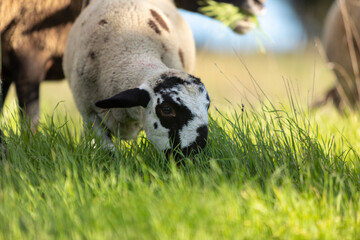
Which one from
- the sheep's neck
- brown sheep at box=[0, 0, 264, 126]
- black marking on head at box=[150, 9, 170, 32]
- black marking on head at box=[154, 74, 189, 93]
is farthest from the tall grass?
brown sheep at box=[0, 0, 264, 126]

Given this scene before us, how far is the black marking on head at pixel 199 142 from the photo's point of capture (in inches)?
116

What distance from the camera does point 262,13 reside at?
4.96m

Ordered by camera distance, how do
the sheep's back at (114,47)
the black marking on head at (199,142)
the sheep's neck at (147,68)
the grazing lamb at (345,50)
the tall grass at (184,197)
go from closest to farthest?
the tall grass at (184,197), the black marking on head at (199,142), the sheep's neck at (147,68), the sheep's back at (114,47), the grazing lamb at (345,50)

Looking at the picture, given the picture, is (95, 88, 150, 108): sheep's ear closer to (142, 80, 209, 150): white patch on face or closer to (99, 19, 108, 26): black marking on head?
(142, 80, 209, 150): white patch on face

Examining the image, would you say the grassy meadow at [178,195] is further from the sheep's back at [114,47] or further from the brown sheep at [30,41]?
the brown sheep at [30,41]

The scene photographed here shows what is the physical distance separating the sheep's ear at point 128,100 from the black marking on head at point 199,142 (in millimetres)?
451

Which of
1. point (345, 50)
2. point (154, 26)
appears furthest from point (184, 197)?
point (345, 50)

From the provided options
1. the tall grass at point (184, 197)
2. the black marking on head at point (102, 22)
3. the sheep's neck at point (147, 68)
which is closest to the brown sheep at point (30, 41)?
the black marking on head at point (102, 22)

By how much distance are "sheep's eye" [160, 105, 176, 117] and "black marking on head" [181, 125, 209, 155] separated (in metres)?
0.21

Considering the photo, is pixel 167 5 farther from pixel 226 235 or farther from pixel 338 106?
pixel 338 106

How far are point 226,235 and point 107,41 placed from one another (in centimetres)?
219

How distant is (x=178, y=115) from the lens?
3.00 metres

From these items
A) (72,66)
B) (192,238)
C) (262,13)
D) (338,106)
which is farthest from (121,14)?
(338,106)

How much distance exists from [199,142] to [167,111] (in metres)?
0.30
